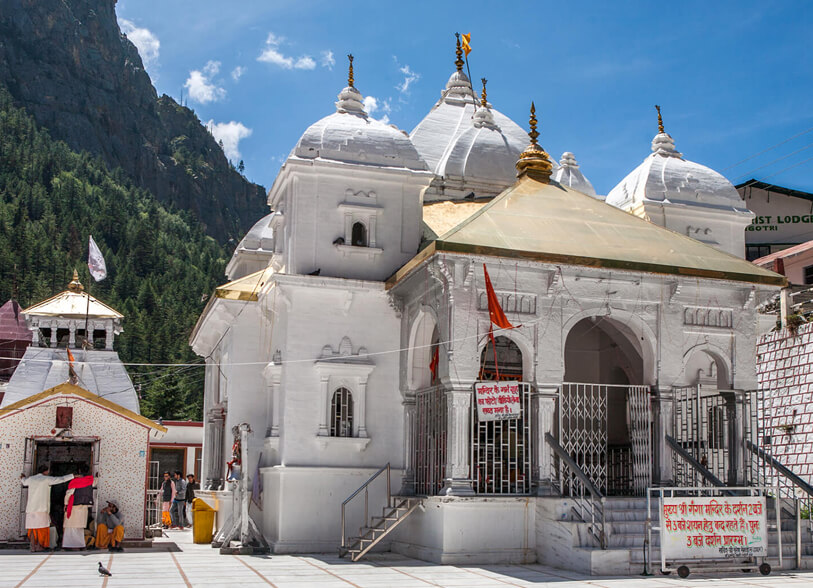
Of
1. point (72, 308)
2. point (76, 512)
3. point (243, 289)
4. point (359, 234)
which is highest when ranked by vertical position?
point (359, 234)

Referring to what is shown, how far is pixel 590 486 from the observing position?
14.9 m

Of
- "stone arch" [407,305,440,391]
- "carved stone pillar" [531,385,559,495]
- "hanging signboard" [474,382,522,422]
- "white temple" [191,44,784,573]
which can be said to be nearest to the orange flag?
"white temple" [191,44,784,573]

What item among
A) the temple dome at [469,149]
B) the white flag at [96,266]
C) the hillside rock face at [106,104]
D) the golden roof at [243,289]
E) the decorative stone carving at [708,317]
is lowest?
the decorative stone carving at [708,317]

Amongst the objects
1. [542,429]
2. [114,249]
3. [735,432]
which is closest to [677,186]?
[735,432]

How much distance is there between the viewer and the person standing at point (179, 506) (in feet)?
89.1

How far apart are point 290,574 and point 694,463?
7343mm

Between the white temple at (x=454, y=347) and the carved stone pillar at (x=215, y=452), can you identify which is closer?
the white temple at (x=454, y=347)

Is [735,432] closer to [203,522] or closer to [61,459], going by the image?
[203,522]

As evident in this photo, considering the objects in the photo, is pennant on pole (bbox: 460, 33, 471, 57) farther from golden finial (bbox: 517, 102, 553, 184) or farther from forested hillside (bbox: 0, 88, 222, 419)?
forested hillside (bbox: 0, 88, 222, 419)

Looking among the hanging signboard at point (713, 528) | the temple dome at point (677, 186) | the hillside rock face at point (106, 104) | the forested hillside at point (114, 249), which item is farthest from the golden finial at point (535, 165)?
the hillside rock face at point (106, 104)

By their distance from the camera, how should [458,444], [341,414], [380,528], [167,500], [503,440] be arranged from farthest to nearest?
[167,500] < [503,440] < [341,414] < [380,528] < [458,444]

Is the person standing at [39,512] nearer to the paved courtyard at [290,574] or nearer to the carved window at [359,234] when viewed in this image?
the paved courtyard at [290,574]

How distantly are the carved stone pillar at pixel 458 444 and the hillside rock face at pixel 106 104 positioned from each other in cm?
12732

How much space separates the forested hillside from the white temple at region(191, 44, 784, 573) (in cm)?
4747
